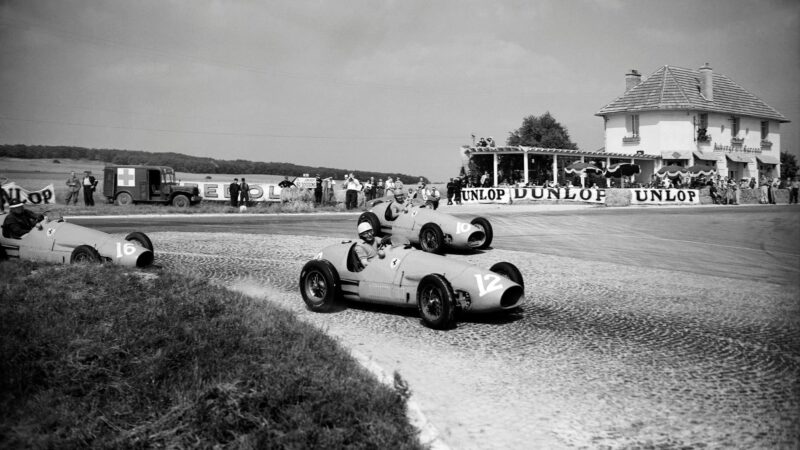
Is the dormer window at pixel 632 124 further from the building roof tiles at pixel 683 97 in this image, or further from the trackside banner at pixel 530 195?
the trackside banner at pixel 530 195

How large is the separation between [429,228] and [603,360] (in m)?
7.26

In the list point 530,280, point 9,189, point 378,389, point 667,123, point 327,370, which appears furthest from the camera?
point 667,123

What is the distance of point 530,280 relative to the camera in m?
11.4

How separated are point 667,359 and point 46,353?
19.6 feet

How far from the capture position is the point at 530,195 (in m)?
35.8

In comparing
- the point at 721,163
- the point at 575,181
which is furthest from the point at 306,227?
the point at 721,163

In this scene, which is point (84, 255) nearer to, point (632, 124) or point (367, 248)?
point (367, 248)

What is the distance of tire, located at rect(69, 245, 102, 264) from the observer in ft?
34.9

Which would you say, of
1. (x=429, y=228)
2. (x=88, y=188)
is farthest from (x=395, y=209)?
(x=88, y=188)

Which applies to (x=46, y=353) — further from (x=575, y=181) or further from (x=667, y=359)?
(x=575, y=181)

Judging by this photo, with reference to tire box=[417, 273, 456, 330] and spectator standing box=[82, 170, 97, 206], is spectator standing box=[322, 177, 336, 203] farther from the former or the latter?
tire box=[417, 273, 456, 330]

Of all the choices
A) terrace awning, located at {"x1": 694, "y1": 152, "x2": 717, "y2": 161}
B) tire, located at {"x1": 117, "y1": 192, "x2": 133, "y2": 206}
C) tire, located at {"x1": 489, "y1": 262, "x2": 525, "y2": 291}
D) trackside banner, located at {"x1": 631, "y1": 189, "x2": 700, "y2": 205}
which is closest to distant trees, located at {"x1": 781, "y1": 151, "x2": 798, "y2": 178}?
terrace awning, located at {"x1": 694, "y1": 152, "x2": 717, "y2": 161}

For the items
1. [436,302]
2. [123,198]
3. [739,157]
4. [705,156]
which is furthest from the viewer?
[739,157]

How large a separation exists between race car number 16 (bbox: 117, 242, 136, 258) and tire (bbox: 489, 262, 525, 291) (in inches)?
252
